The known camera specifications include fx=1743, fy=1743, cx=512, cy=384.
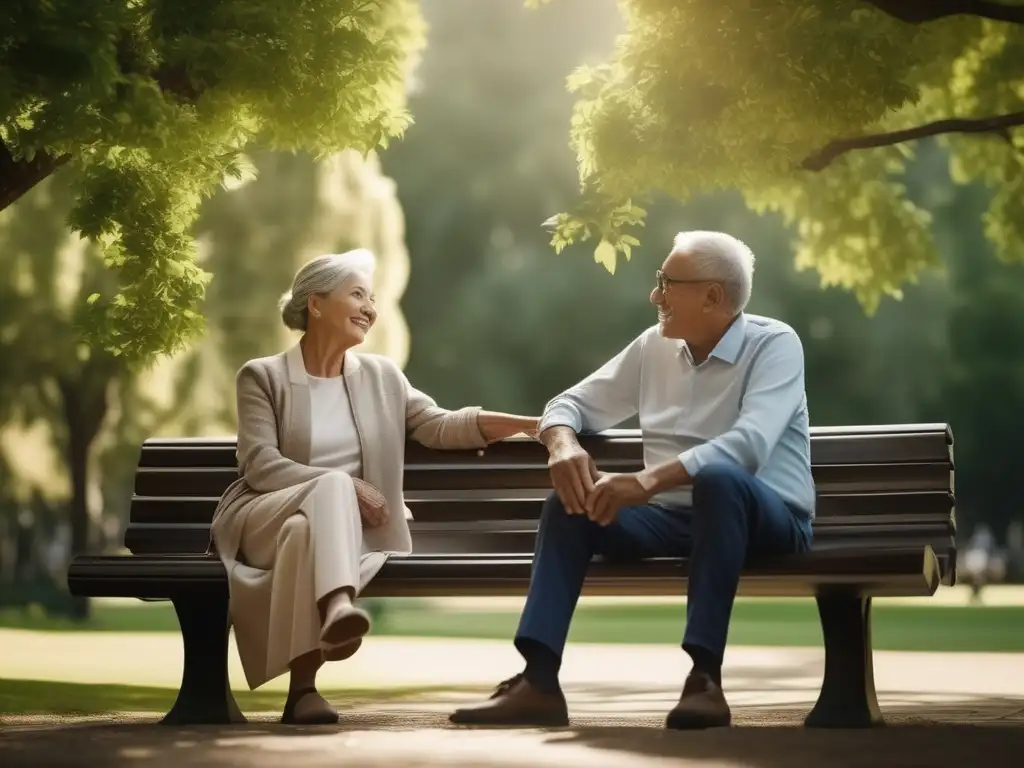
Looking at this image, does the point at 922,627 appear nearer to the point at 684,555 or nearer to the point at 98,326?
the point at 98,326

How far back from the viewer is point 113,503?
1816 inches

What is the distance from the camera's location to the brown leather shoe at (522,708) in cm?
526

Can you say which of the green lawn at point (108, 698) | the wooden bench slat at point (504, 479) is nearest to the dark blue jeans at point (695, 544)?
the wooden bench slat at point (504, 479)

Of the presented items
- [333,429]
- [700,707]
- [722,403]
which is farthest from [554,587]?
[333,429]

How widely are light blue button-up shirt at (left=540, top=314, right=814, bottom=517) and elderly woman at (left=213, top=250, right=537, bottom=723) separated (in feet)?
1.44

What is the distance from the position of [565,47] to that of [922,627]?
24.9m

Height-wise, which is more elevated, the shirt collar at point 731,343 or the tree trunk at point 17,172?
the tree trunk at point 17,172

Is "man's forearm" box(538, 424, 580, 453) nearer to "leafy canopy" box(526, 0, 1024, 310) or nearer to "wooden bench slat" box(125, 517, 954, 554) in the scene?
"wooden bench slat" box(125, 517, 954, 554)

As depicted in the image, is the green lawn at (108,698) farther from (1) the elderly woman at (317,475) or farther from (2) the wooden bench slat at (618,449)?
(1) the elderly woman at (317,475)

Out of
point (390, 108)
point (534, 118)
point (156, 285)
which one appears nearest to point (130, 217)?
point (156, 285)

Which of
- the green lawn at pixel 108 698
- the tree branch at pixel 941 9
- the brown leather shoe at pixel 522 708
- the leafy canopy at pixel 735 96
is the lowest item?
the green lawn at pixel 108 698

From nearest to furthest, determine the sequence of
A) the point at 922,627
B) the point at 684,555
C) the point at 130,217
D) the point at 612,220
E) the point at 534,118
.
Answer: the point at 684,555
the point at 130,217
the point at 612,220
the point at 922,627
the point at 534,118

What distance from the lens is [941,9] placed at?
975cm

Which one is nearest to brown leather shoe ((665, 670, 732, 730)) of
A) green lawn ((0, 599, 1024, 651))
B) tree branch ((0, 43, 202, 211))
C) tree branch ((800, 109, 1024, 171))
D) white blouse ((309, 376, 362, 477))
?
white blouse ((309, 376, 362, 477))
